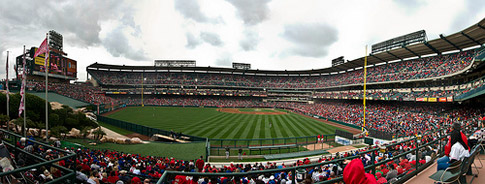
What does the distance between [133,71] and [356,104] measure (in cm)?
7346

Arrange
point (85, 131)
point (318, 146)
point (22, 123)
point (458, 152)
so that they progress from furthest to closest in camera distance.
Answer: point (318, 146) < point (85, 131) < point (22, 123) < point (458, 152)

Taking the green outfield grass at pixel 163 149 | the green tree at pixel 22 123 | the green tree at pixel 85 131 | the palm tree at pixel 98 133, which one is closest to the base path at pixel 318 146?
the green outfield grass at pixel 163 149

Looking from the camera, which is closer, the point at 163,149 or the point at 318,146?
the point at 163,149

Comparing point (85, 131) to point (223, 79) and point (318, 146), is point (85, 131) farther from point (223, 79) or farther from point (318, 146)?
point (223, 79)

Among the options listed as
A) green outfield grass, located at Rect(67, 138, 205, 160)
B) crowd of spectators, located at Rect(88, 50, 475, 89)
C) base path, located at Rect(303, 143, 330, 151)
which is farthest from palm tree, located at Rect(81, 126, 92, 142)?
crowd of spectators, located at Rect(88, 50, 475, 89)

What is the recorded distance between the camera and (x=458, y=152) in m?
4.55

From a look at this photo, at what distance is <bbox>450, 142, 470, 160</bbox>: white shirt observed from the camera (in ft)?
14.8

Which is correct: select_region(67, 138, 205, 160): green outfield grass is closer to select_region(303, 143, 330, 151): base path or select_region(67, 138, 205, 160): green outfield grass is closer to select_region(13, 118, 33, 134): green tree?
select_region(13, 118, 33, 134): green tree

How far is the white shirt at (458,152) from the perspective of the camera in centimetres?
452

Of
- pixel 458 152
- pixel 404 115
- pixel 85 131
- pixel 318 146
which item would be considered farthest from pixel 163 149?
pixel 404 115

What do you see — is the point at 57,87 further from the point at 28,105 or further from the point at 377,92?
the point at 377,92

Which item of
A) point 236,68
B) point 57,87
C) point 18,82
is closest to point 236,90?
point 236,68

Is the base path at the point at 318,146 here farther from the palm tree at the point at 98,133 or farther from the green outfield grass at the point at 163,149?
the palm tree at the point at 98,133

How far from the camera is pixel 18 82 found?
131 ft
